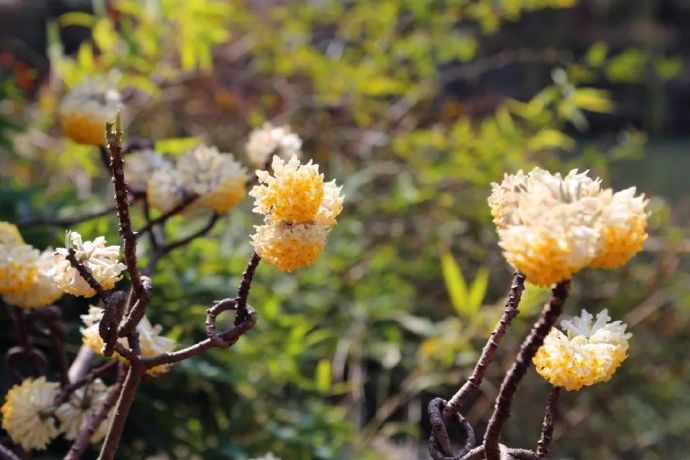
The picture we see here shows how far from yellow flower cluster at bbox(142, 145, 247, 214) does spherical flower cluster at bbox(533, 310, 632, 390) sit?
431mm

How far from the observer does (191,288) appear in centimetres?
115

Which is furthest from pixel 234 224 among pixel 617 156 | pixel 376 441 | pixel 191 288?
pixel 617 156

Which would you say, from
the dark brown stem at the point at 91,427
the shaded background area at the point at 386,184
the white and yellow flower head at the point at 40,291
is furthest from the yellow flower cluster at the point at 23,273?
the shaded background area at the point at 386,184

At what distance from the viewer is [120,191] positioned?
44cm

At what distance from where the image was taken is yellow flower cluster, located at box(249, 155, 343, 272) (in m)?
0.49

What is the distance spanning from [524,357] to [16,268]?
17.6 inches

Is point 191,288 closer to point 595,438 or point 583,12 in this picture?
point 595,438

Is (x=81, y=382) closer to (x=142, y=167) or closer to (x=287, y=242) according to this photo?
(x=287, y=242)

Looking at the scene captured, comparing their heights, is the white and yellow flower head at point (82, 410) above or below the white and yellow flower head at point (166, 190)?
below

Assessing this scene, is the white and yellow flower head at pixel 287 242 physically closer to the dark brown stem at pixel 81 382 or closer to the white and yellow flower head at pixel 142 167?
the dark brown stem at pixel 81 382

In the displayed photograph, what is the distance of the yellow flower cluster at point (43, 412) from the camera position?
0.66m

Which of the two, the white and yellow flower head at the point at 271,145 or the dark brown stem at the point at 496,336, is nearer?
the dark brown stem at the point at 496,336

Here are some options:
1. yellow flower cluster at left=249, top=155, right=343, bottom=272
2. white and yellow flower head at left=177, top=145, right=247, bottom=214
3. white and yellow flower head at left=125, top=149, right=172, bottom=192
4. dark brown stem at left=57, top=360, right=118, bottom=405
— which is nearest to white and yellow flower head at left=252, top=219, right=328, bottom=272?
yellow flower cluster at left=249, top=155, right=343, bottom=272

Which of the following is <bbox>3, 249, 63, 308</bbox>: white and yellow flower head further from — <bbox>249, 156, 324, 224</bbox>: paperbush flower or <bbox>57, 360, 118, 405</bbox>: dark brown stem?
<bbox>249, 156, 324, 224</bbox>: paperbush flower
